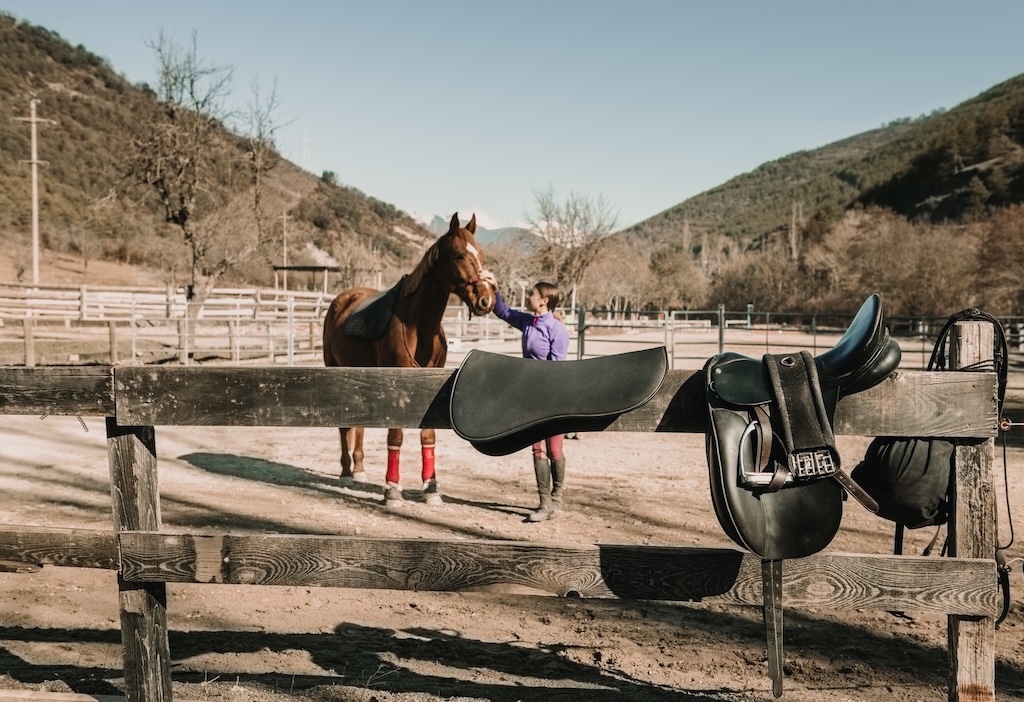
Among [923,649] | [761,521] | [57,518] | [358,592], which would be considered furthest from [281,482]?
[761,521]

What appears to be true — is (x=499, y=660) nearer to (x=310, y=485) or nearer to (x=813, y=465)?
(x=813, y=465)

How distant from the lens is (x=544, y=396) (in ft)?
6.17

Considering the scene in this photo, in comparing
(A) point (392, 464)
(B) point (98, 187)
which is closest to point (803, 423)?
(A) point (392, 464)

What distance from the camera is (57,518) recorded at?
5031 mm

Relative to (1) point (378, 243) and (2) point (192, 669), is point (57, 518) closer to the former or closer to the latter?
(2) point (192, 669)

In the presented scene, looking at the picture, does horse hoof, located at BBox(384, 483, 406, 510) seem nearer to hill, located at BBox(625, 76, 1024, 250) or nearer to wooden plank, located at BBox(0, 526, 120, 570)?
wooden plank, located at BBox(0, 526, 120, 570)

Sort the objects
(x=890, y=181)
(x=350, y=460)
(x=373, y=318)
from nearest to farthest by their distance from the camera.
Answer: (x=373, y=318), (x=350, y=460), (x=890, y=181)

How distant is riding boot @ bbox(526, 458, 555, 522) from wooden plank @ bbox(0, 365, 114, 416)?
3.39m

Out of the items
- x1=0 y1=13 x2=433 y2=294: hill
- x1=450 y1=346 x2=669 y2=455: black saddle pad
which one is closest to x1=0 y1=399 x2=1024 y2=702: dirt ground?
x1=450 y1=346 x2=669 y2=455: black saddle pad

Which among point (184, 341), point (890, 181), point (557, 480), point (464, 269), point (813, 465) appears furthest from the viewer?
point (890, 181)

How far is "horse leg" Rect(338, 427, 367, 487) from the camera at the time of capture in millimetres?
6301

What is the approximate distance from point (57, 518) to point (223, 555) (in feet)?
12.8

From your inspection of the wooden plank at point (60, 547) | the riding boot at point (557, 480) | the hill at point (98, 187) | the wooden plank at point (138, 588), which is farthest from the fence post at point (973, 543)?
the hill at point (98, 187)

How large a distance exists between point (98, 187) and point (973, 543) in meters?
69.6
